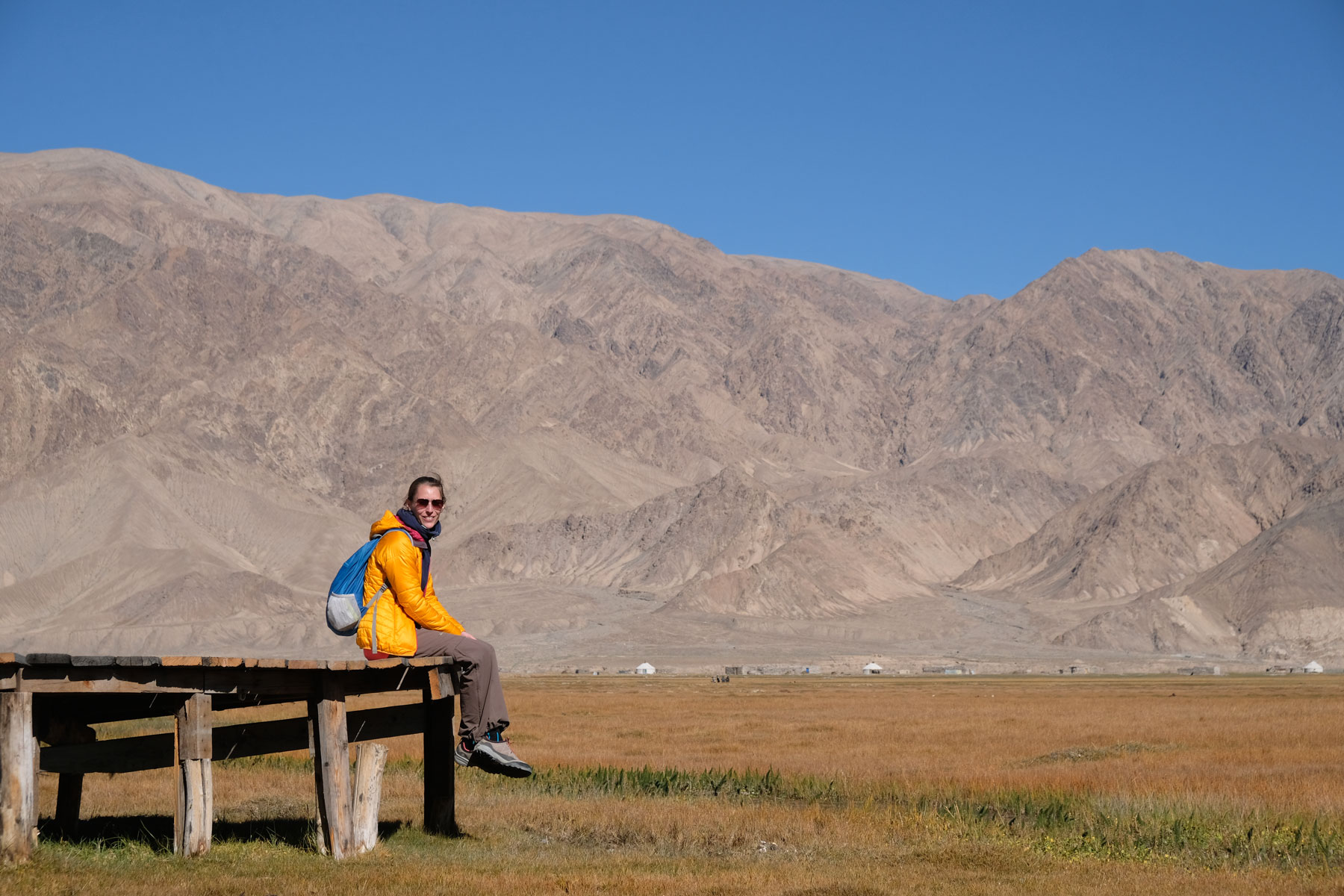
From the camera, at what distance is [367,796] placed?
40.1ft

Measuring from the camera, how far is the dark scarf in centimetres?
1200

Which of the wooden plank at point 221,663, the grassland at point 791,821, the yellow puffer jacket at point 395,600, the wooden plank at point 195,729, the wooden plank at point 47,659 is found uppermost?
the yellow puffer jacket at point 395,600

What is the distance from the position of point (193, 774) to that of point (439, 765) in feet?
8.34

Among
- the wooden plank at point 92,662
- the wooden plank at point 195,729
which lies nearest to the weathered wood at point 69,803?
the wooden plank at point 195,729

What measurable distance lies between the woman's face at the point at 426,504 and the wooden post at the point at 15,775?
10.4ft

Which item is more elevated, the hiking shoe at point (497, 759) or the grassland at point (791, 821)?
the hiking shoe at point (497, 759)

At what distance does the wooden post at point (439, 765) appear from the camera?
517 inches

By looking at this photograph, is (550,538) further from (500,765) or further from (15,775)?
(15,775)

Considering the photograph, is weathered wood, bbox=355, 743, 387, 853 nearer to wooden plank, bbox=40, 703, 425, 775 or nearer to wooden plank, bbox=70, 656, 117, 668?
wooden plank, bbox=40, 703, 425, 775

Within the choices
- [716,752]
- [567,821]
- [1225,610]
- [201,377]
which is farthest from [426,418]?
[567,821]

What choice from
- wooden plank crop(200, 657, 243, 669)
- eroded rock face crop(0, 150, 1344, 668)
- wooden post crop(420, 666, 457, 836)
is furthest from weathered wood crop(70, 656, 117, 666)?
eroded rock face crop(0, 150, 1344, 668)

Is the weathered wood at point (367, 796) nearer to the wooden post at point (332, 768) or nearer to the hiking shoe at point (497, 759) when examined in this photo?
the wooden post at point (332, 768)

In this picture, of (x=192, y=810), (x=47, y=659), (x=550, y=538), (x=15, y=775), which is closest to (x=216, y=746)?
(x=192, y=810)

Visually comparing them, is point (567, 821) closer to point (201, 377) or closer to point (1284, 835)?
point (1284, 835)
